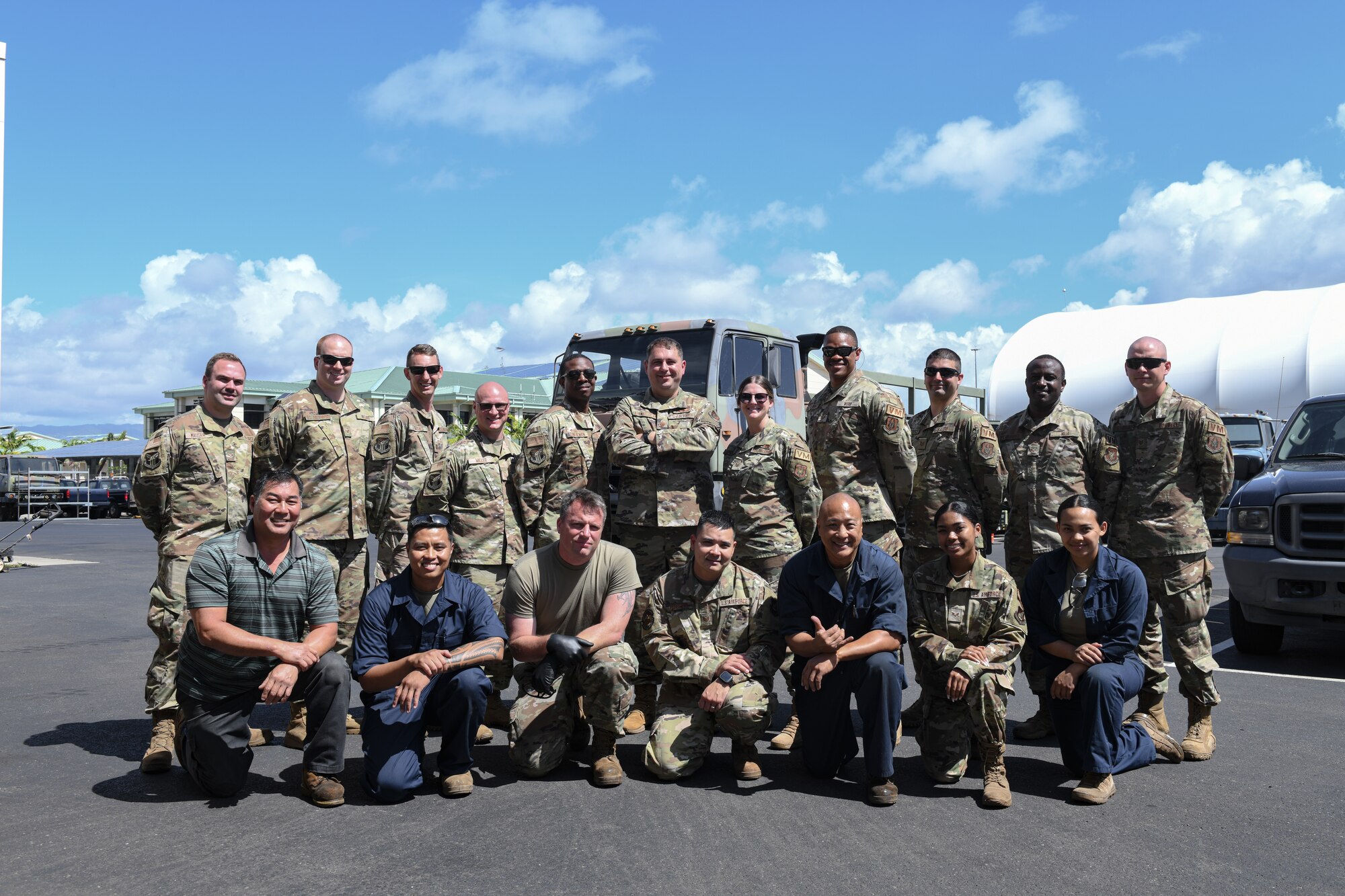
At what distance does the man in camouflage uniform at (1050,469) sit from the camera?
5.66m

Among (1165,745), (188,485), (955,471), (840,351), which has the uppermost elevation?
(840,351)

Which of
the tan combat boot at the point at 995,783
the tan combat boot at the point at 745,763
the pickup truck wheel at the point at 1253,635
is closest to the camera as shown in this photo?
the tan combat boot at the point at 995,783

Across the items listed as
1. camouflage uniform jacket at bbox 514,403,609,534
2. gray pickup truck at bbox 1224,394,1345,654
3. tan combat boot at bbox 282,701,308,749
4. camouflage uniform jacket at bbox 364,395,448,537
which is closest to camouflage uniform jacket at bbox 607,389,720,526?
camouflage uniform jacket at bbox 514,403,609,534

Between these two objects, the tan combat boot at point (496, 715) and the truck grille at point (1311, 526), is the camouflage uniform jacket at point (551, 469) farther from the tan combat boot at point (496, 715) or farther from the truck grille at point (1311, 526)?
the truck grille at point (1311, 526)

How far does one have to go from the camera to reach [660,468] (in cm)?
593

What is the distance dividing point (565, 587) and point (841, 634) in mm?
1341

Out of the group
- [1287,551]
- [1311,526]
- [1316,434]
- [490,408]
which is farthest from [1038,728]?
[1316,434]

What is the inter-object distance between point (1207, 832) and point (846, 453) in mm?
2726

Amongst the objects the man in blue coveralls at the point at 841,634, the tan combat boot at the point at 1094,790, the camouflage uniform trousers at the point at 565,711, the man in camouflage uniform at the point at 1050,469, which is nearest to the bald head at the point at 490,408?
the camouflage uniform trousers at the point at 565,711

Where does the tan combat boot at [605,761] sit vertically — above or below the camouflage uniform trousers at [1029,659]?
below

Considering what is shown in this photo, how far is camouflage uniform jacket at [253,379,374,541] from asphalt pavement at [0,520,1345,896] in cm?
119

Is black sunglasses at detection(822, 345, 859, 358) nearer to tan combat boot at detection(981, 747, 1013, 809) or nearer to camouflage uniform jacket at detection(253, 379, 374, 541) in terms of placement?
tan combat boot at detection(981, 747, 1013, 809)

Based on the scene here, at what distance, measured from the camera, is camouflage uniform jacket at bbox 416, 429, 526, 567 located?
5.85 metres

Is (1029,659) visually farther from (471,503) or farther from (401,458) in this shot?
(401,458)
